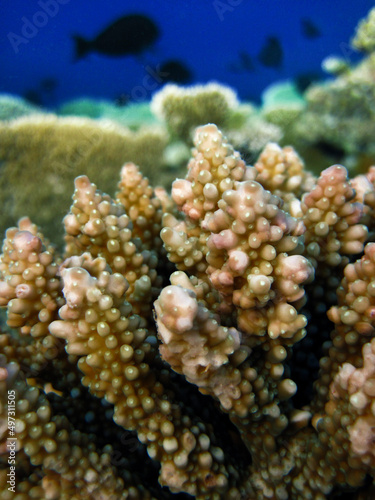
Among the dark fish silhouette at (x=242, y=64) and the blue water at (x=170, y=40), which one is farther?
the dark fish silhouette at (x=242, y=64)

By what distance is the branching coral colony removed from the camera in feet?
3.04

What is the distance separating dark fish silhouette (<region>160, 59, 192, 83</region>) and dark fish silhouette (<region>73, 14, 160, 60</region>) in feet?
1.87

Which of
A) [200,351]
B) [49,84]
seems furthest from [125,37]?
[200,351]

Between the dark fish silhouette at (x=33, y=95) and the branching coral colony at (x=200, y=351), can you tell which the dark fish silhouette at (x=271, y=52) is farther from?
the branching coral colony at (x=200, y=351)

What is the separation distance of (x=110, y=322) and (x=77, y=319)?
0.10 m

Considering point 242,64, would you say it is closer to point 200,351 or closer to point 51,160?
point 51,160

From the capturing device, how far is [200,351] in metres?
0.85

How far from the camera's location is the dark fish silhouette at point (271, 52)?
8758mm

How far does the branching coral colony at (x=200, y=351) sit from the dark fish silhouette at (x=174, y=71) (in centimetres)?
539

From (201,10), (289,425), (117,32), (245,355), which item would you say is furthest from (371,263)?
(201,10)

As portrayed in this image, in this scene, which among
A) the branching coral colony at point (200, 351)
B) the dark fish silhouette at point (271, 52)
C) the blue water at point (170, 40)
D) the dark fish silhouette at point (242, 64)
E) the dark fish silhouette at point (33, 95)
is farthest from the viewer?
the dark fish silhouette at point (242, 64)

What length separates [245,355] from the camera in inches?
39.1

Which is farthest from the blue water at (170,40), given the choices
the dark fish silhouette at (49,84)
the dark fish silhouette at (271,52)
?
the dark fish silhouette at (271,52)

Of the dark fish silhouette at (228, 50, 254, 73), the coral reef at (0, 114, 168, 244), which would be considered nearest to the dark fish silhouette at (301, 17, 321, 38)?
the dark fish silhouette at (228, 50, 254, 73)
